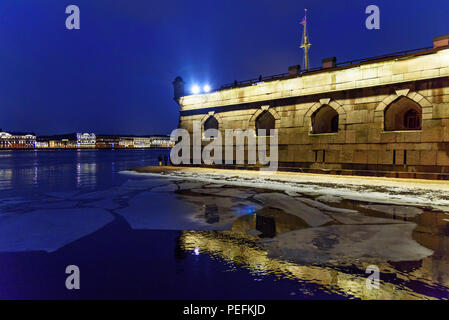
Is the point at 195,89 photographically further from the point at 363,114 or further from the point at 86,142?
the point at 86,142

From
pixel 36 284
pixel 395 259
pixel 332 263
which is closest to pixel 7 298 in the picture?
pixel 36 284

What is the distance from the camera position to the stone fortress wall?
1143 centimetres

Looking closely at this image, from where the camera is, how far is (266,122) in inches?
715

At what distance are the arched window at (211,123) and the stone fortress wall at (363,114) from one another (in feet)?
7.66

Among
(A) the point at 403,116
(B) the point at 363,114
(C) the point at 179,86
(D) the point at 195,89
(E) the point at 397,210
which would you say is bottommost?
(E) the point at 397,210

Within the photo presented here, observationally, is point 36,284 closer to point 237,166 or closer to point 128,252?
point 128,252

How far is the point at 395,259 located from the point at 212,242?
8.72ft

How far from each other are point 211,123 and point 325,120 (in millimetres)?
8393

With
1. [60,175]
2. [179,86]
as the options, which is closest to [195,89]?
[179,86]

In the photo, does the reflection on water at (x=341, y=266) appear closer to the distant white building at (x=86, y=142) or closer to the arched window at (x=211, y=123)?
the arched window at (x=211, y=123)

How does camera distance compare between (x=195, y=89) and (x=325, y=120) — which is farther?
(x=195, y=89)

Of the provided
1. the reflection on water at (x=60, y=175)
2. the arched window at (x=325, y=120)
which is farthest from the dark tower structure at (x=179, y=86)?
the arched window at (x=325, y=120)

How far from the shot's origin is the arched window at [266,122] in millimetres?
17391

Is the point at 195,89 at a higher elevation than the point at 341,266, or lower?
higher
